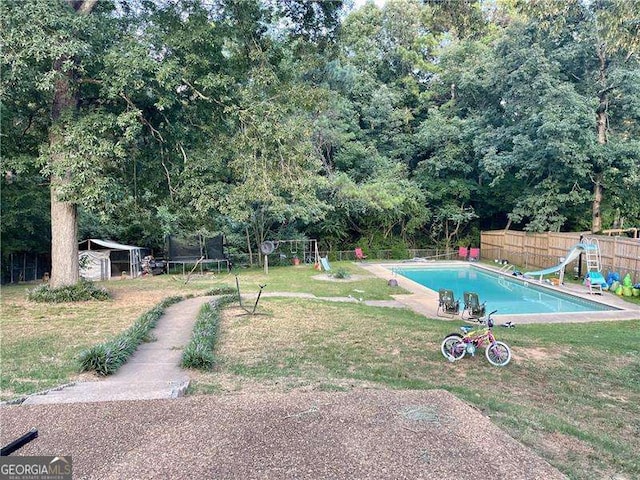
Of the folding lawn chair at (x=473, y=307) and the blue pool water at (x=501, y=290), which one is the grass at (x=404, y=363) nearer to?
the folding lawn chair at (x=473, y=307)

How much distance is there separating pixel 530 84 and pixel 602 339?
539 inches

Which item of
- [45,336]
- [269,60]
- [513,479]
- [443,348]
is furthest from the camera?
[269,60]

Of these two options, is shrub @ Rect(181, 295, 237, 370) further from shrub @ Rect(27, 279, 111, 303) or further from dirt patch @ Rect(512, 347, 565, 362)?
dirt patch @ Rect(512, 347, 565, 362)

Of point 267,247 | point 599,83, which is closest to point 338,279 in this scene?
point 267,247

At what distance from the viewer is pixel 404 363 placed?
570 cm

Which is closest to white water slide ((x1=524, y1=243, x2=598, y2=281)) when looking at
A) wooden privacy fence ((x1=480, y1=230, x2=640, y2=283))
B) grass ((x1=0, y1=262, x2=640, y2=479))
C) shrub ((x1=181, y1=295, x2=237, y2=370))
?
wooden privacy fence ((x1=480, y1=230, x2=640, y2=283))

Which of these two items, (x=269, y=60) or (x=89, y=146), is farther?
(x=269, y=60)

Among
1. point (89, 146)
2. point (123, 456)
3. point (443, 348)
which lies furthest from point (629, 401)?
point (89, 146)

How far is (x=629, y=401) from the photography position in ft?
15.1

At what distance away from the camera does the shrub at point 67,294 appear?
9.30 m

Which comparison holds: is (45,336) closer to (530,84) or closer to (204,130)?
(204,130)

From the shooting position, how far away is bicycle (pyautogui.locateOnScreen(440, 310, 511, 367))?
5820mm

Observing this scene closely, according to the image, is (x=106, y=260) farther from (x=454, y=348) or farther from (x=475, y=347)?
(x=475, y=347)

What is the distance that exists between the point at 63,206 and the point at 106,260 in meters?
6.99
